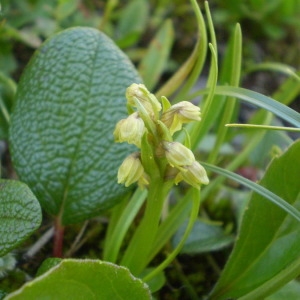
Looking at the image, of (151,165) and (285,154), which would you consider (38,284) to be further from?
(285,154)

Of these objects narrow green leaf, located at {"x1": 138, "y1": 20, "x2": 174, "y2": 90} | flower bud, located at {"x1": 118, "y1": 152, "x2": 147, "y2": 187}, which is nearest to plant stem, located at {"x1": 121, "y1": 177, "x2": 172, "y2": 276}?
flower bud, located at {"x1": 118, "y1": 152, "x2": 147, "y2": 187}

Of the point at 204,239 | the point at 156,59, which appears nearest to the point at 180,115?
the point at 204,239

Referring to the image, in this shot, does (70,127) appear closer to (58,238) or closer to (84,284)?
(58,238)

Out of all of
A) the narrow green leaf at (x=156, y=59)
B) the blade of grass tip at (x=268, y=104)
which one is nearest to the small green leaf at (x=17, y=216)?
the blade of grass tip at (x=268, y=104)

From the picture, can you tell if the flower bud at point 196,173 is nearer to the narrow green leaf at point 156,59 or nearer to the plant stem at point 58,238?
the plant stem at point 58,238

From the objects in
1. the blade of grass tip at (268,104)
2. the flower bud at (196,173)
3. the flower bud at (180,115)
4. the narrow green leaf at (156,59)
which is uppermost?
the blade of grass tip at (268,104)

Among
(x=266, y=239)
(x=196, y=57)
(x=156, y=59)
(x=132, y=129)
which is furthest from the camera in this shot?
(x=156, y=59)

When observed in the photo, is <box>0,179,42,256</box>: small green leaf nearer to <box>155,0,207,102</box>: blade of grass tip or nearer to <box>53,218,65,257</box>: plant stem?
<box>53,218,65,257</box>: plant stem
